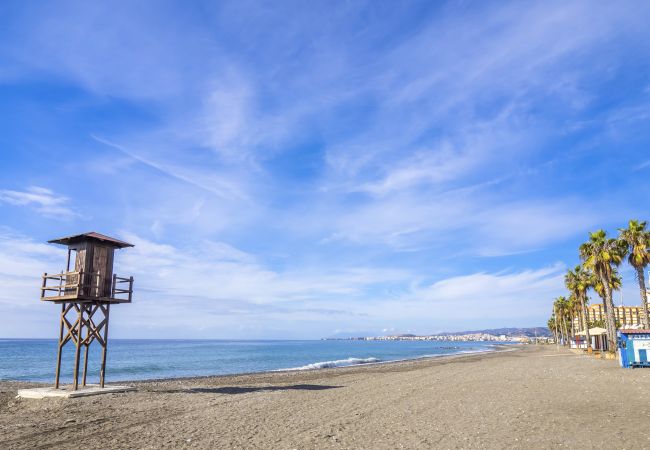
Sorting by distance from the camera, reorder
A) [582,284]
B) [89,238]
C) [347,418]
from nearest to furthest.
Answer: [347,418], [89,238], [582,284]

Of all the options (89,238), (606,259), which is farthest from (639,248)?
(89,238)

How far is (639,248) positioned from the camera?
1399 inches

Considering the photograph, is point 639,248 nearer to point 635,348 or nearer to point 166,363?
point 635,348

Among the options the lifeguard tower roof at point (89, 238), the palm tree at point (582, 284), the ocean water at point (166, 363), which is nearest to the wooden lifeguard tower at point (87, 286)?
the lifeguard tower roof at point (89, 238)

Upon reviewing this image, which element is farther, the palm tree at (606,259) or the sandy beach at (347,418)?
the palm tree at (606,259)

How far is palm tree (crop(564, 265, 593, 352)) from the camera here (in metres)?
53.2

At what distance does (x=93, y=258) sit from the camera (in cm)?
2000

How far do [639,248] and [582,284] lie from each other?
20.8 meters

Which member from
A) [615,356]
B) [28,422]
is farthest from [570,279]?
[28,422]

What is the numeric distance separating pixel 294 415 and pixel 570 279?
2273 inches

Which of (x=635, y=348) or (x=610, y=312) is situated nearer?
(x=635, y=348)

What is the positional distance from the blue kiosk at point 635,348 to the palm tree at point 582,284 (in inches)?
987

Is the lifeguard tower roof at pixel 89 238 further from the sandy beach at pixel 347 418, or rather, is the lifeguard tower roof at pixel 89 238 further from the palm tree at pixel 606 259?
the palm tree at pixel 606 259

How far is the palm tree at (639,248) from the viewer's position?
1395 inches
